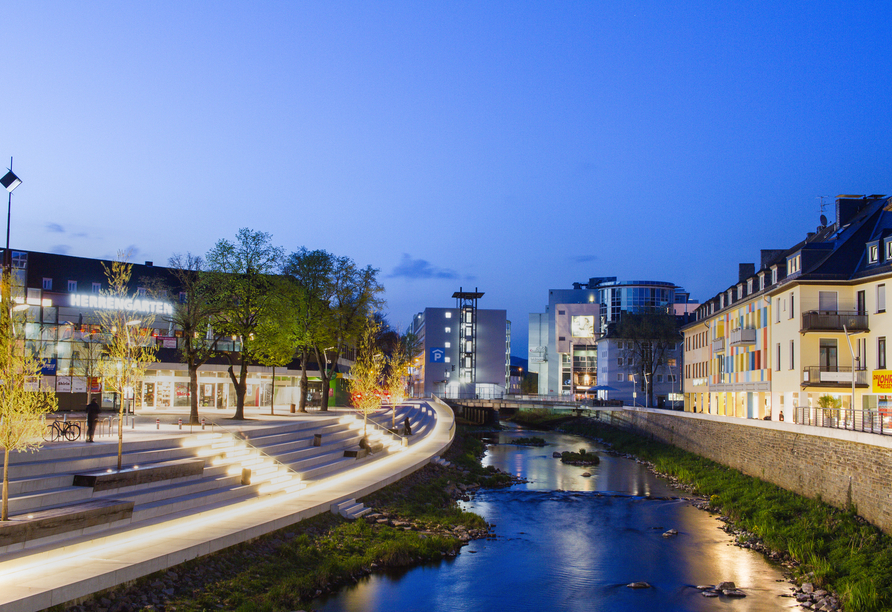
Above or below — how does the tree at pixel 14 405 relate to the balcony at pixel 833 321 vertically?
below

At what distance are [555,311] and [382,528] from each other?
4786 inches

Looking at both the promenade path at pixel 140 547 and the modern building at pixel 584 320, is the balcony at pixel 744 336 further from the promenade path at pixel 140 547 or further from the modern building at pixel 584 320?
the modern building at pixel 584 320

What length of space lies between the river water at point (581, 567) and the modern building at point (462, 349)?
87528 millimetres

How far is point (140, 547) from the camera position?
1534 cm

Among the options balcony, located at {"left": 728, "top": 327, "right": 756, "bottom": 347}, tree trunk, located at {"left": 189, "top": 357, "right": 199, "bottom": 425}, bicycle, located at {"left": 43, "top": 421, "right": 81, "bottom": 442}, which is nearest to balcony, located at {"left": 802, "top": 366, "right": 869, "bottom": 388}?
balcony, located at {"left": 728, "top": 327, "right": 756, "bottom": 347}

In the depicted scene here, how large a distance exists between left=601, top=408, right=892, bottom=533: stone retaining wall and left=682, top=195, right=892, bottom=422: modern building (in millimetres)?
2256

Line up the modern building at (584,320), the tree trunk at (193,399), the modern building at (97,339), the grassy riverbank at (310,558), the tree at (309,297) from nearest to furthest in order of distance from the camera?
1. the grassy riverbank at (310,558)
2. the tree trunk at (193,399)
3. the modern building at (97,339)
4. the tree at (309,297)
5. the modern building at (584,320)

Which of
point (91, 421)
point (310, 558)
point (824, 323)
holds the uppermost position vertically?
point (824, 323)

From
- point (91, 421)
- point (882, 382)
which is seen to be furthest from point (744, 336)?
point (91, 421)

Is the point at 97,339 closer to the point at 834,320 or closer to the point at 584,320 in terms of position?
the point at 834,320

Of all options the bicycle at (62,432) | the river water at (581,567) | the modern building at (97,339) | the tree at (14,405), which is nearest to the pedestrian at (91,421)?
the bicycle at (62,432)

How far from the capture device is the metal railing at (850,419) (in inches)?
973

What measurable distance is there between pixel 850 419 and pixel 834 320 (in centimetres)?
1326

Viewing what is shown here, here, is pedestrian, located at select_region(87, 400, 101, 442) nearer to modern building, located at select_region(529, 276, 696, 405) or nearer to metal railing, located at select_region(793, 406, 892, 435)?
metal railing, located at select_region(793, 406, 892, 435)
